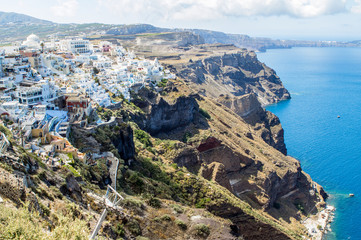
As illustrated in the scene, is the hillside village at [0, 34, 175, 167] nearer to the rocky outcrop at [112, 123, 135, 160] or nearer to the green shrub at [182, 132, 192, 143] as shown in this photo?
the rocky outcrop at [112, 123, 135, 160]

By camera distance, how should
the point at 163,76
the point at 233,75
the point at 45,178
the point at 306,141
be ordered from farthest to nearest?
the point at 233,75
the point at 306,141
the point at 163,76
the point at 45,178

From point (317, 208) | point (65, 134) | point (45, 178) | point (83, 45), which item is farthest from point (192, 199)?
point (83, 45)

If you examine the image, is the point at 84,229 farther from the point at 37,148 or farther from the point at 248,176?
the point at 248,176

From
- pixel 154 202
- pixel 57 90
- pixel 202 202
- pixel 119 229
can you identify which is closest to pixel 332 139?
pixel 202 202

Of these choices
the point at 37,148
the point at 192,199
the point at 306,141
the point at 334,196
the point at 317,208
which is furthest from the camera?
the point at 306,141

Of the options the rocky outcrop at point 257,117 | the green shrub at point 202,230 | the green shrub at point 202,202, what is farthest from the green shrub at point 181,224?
the rocky outcrop at point 257,117

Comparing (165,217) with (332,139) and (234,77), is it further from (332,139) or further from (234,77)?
(234,77)
